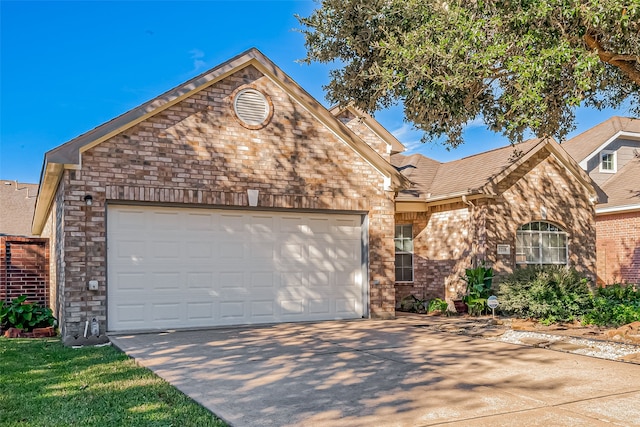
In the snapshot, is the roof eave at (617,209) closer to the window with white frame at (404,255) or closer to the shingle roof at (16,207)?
the window with white frame at (404,255)

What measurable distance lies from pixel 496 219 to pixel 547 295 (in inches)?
147

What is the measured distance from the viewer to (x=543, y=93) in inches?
374

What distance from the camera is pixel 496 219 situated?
15672 millimetres

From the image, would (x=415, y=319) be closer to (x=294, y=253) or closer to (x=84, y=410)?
(x=294, y=253)

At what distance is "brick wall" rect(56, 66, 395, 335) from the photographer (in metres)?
10.4

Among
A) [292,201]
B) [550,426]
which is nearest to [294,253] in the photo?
[292,201]

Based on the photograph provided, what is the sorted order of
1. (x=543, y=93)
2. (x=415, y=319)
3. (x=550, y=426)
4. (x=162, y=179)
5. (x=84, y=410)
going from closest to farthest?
1. (x=550, y=426)
2. (x=84, y=410)
3. (x=543, y=93)
4. (x=162, y=179)
5. (x=415, y=319)

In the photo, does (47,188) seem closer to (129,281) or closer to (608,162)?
(129,281)

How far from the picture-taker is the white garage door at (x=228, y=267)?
432 inches

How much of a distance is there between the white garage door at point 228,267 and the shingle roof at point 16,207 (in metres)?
25.1

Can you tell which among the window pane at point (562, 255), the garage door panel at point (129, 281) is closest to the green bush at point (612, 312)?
the window pane at point (562, 255)

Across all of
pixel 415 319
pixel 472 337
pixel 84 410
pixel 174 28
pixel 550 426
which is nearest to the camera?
pixel 550 426

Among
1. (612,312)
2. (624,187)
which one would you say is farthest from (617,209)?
(612,312)

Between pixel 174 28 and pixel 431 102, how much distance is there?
7.98 meters
